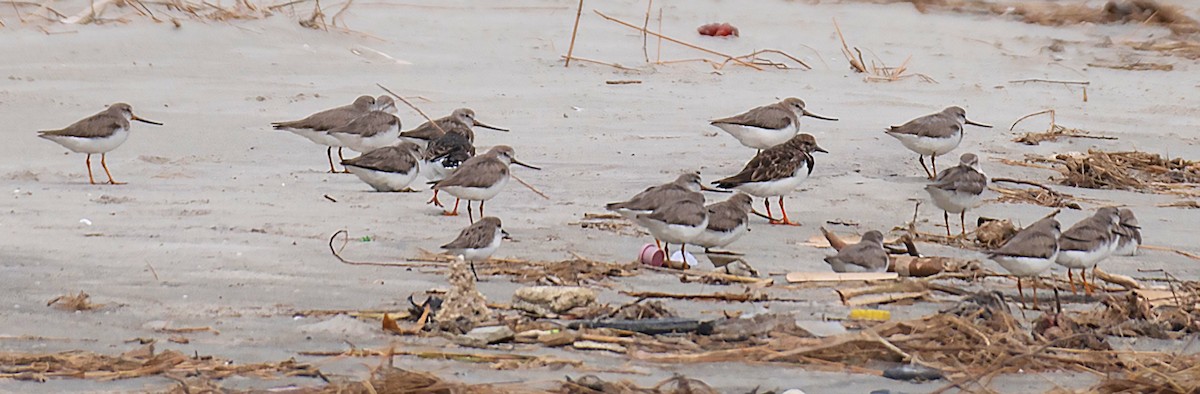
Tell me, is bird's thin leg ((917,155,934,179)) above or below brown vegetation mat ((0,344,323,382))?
below

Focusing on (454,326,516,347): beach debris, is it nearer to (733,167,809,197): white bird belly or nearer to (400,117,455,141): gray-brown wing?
(733,167,809,197): white bird belly

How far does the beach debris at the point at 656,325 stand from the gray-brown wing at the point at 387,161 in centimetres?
353

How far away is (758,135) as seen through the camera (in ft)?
31.6

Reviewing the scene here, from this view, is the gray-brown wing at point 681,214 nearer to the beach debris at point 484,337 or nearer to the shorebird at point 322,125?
the beach debris at point 484,337

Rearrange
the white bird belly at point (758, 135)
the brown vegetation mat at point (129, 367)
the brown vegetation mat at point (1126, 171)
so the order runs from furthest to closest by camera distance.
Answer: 1. the white bird belly at point (758, 135)
2. the brown vegetation mat at point (1126, 171)
3. the brown vegetation mat at point (129, 367)

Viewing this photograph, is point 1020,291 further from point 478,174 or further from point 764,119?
point 764,119

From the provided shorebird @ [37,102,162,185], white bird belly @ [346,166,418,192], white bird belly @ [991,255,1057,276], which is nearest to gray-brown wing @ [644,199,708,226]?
white bird belly @ [991,255,1057,276]

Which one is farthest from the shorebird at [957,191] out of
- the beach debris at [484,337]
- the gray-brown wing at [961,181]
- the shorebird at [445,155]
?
the beach debris at [484,337]

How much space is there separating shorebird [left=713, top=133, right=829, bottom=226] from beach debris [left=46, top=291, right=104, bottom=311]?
12.0 ft

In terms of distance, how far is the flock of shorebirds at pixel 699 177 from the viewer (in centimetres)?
627

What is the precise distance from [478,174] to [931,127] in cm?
308

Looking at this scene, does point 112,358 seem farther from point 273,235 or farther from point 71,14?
point 71,14

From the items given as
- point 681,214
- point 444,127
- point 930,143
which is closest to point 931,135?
point 930,143

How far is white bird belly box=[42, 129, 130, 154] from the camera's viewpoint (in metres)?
8.73
